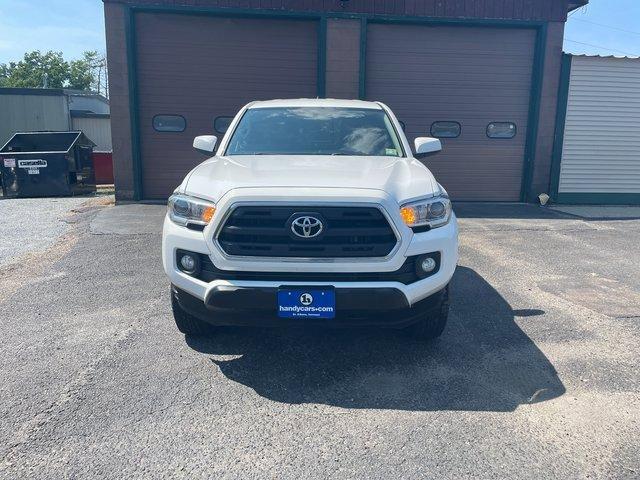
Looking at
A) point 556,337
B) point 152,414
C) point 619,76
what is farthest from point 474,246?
point 619,76

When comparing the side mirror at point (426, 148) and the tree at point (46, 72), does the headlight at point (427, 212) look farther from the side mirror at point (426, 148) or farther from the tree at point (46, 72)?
the tree at point (46, 72)

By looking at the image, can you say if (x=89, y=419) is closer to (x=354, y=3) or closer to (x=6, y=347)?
(x=6, y=347)

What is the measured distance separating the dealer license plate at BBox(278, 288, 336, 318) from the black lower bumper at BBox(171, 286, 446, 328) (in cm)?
4

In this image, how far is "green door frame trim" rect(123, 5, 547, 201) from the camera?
33.8ft

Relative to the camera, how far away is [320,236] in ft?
10.2

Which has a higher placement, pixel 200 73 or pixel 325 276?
pixel 200 73

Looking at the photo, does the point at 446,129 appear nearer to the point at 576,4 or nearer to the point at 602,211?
the point at 602,211

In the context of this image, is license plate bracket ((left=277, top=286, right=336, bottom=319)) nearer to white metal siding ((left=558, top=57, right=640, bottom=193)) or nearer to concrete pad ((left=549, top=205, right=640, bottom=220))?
concrete pad ((left=549, top=205, right=640, bottom=220))

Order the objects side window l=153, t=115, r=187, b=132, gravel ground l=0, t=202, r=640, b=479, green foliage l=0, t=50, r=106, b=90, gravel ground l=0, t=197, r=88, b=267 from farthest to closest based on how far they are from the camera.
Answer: green foliage l=0, t=50, r=106, b=90
side window l=153, t=115, r=187, b=132
gravel ground l=0, t=197, r=88, b=267
gravel ground l=0, t=202, r=640, b=479

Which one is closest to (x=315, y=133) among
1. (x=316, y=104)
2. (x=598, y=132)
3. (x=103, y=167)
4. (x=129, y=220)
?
(x=316, y=104)

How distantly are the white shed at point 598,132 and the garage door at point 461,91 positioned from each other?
89cm

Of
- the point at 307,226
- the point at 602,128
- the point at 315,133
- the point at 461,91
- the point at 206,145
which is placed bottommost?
the point at 307,226

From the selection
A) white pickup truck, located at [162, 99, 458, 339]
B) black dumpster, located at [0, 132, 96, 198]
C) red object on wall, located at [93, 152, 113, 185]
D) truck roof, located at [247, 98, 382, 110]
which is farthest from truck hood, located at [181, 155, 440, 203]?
red object on wall, located at [93, 152, 113, 185]

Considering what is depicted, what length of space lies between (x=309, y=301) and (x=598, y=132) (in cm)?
1066
